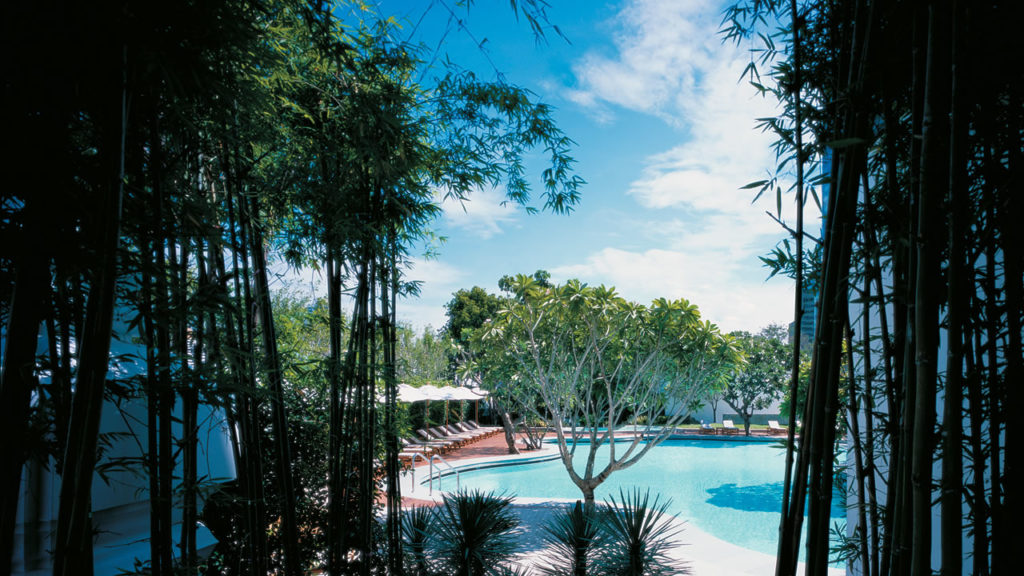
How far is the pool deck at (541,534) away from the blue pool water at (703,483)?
419 mm

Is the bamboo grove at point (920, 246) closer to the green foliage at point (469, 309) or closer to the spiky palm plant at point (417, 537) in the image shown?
the spiky palm plant at point (417, 537)

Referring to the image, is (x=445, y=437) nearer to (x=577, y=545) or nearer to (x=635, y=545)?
(x=577, y=545)

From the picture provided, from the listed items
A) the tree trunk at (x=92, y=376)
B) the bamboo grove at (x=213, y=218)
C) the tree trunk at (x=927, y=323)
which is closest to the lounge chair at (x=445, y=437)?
the bamboo grove at (x=213, y=218)

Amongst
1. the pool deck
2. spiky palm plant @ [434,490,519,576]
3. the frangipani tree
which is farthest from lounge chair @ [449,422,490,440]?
spiky palm plant @ [434,490,519,576]

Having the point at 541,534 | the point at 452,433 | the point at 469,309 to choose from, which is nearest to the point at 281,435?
the point at 541,534

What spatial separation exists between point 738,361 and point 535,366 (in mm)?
2942

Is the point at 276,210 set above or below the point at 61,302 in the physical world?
above

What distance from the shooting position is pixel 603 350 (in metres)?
7.70

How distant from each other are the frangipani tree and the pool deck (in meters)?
0.96

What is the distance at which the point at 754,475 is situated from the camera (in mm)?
10922

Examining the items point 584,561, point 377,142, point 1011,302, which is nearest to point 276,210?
point 377,142

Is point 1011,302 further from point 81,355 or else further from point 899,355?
point 81,355

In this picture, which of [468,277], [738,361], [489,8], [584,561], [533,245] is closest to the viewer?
[489,8]

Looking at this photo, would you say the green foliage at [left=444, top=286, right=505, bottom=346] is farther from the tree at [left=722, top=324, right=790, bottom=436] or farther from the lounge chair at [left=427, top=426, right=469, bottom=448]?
the tree at [left=722, top=324, right=790, bottom=436]
